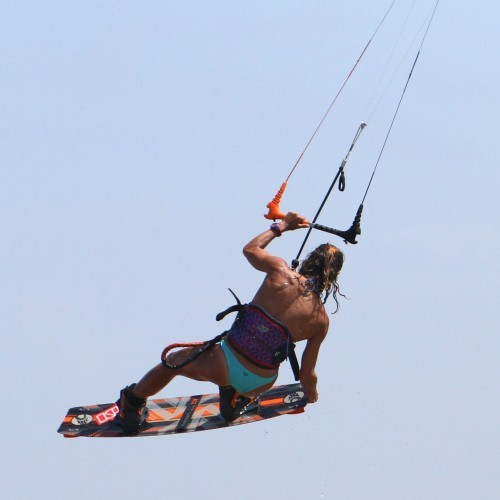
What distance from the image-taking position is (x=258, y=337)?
515 inches

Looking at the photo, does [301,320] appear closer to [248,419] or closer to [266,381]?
[266,381]

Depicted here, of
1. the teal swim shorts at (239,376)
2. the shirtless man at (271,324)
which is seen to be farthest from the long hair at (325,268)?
the teal swim shorts at (239,376)

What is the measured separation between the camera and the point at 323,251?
1304 centimetres

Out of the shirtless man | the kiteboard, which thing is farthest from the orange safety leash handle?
the kiteboard

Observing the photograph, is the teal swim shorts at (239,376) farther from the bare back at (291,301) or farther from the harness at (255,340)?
the bare back at (291,301)

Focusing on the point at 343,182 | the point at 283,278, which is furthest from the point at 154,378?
the point at 343,182

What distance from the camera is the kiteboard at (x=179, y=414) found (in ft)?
46.2

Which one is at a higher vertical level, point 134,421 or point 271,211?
point 271,211

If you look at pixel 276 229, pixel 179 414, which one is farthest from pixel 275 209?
pixel 179 414

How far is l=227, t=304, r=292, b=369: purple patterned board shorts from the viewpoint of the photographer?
13031 mm

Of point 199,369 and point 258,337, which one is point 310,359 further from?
point 199,369

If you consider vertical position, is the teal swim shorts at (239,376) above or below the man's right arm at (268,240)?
below

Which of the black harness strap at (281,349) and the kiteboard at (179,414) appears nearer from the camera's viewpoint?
the black harness strap at (281,349)

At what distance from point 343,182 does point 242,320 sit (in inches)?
56.5
